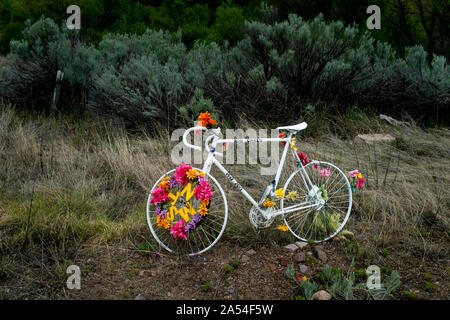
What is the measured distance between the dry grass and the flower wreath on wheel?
17.7 inches

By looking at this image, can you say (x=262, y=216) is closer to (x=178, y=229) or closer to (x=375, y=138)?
(x=178, y=229)

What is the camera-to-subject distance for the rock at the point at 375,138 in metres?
5.19

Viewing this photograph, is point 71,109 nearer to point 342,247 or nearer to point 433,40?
point 342,247

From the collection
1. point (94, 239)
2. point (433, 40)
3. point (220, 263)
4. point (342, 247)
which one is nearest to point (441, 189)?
point (342, 247)

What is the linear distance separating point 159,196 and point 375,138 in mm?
3329

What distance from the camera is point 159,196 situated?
3023 millimetres

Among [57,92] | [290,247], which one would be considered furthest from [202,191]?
[57,92]

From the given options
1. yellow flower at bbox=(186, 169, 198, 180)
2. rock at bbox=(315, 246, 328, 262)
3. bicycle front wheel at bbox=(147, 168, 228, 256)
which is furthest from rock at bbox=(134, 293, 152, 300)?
rock at bbox=(315, 246, 328, 262)

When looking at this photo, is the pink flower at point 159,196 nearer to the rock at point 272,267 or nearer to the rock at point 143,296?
the rock at point 143,296

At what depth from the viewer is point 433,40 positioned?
7.85 metres

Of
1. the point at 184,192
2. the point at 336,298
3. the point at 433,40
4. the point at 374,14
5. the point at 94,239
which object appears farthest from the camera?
the point at 433,40

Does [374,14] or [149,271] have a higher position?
[374,14]

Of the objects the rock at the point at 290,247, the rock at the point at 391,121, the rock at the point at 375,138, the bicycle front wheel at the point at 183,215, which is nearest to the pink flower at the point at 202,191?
the bicycle front wheel at the point at 183,215
